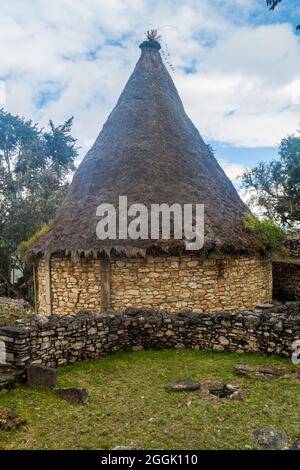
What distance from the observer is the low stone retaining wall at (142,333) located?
703 centimetres

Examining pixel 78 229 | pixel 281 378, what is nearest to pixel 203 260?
pixel 78 229

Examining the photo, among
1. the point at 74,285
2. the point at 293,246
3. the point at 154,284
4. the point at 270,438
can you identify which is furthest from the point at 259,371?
the point at 293,246

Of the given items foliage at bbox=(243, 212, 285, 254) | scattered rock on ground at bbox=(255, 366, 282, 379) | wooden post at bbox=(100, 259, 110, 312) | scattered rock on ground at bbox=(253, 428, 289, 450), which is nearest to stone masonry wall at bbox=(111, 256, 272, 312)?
wooden post at bbox=(100, 259, 110, 312)

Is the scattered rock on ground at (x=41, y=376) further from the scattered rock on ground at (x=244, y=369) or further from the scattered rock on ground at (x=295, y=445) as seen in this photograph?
the scattered rock on ground at (x=295, y=445)

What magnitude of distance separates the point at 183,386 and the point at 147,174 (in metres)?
9.03

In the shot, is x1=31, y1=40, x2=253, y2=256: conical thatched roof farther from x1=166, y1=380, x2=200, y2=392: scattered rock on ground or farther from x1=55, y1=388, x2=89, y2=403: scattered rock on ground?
x1=55, y1=388, x2=89, y2=403: scattered rock on ground

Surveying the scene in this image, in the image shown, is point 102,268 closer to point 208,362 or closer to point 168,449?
point 208,362

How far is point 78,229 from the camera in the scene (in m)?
12.4

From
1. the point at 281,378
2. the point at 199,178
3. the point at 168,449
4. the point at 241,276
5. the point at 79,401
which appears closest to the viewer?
the point at 168,449

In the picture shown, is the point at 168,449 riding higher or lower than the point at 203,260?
lower

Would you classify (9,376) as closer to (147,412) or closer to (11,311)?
(147,412)

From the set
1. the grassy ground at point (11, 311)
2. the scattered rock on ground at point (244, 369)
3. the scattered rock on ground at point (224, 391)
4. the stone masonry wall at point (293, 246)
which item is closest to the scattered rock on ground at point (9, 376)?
the scattered rock on ground at point (224, 391)

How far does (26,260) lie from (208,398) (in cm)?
964

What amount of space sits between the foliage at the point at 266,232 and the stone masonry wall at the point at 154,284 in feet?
4.83
